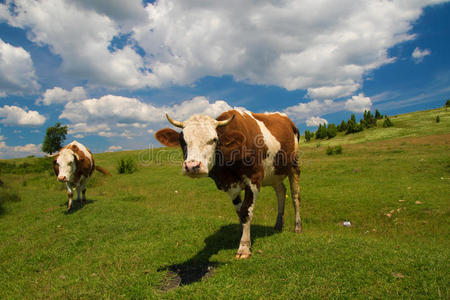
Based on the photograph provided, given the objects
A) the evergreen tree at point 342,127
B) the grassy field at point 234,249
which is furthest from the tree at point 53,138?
the evergreen tree at point 342,127

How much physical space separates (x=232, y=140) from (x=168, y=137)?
4.58 feet

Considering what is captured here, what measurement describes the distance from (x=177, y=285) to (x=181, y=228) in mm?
2730

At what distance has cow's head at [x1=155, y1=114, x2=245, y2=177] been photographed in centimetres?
375

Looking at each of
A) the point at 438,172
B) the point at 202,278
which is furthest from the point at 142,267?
the point at 438,172

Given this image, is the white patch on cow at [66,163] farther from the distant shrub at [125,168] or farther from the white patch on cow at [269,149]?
the distant shrub at [125,168]

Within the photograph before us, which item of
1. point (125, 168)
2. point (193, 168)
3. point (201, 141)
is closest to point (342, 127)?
point (125, 168)

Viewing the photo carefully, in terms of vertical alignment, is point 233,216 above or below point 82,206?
below

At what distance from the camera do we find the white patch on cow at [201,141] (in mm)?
3891

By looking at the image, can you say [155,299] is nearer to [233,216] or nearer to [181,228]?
[181,228]

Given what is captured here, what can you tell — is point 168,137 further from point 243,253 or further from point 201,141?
point 243,253

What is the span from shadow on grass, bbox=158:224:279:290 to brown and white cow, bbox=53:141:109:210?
6.76 m

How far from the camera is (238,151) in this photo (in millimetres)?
4684

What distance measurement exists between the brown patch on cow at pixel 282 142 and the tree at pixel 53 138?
46511mm

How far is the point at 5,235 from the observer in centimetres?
764
